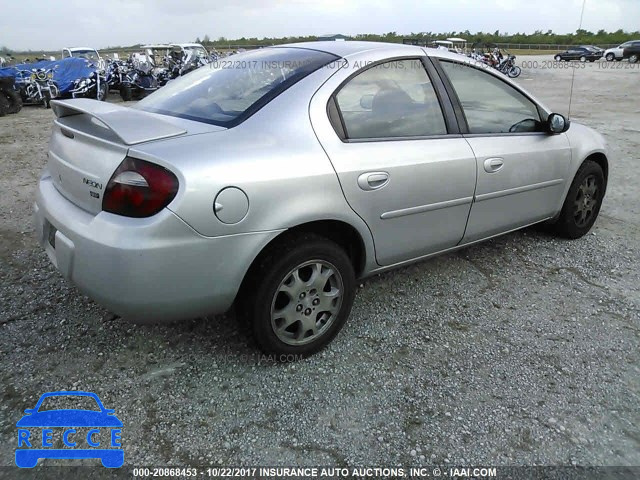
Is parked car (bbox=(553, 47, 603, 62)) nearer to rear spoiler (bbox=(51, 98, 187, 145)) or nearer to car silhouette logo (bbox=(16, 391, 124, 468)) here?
rear spoiler (bbox=(51, 98, 187, 145))

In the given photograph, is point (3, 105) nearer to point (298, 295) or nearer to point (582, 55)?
point (298, 295)

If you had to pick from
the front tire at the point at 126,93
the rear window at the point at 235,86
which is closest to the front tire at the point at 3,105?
the front tire at the point at 126,93

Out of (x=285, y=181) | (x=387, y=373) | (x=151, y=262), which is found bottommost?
(x=387, y=373)

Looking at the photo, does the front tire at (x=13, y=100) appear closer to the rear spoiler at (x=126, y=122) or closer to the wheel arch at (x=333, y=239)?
the rear spoiler at (x=126, y=122)

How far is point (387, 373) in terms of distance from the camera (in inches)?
95.5

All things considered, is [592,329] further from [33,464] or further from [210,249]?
[33,464]

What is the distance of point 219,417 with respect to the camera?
212 centimetres

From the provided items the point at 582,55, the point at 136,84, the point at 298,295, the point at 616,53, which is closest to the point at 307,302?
the point at 298,295

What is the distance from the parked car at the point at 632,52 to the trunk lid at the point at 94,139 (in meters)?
43.9

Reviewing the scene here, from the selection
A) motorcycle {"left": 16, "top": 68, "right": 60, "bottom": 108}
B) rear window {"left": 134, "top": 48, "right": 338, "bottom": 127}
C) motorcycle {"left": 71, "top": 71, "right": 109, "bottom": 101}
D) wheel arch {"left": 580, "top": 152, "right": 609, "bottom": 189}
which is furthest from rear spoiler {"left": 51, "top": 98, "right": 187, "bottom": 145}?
motorcycle {"left": 16, "top": 68, "right": 60, "bottom": 108}

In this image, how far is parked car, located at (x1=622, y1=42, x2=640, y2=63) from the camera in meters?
36.3

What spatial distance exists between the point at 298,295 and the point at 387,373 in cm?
61

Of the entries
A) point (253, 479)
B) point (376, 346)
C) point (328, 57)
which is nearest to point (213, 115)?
point (328, 57)

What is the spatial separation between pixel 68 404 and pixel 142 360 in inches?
15.6
